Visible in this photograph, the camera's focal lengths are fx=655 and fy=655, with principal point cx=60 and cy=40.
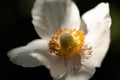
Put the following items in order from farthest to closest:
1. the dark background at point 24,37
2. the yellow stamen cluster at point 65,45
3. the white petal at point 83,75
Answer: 1. the dark background at point 24,37
2. the yellow stamen cluster at point 65,45
3. the white petal at point 83,75

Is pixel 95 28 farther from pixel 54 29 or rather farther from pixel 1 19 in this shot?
pixel 1 19

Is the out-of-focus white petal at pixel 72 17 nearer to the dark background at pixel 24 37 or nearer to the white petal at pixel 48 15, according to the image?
the white petal at pixel 48 15

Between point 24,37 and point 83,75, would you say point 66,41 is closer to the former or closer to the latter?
point 83,75

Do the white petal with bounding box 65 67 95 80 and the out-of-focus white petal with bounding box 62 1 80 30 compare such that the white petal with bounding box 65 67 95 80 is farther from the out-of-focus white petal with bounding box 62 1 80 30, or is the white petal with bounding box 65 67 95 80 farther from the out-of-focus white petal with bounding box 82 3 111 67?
the out-of-focus white petal with bounding box 62 1 80 30

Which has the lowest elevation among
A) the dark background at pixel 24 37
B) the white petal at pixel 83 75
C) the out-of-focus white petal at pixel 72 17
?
the dark background at pixel 24 37

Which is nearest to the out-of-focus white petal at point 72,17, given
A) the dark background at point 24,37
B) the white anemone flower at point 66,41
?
the white anemone flower at point 66,41

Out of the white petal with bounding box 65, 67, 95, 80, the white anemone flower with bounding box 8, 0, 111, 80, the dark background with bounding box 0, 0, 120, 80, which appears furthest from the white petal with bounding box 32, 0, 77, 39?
the dark background with bounding box 0, 0, 120, 80

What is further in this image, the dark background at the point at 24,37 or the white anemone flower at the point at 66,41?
the dark background at the point at 24,37
